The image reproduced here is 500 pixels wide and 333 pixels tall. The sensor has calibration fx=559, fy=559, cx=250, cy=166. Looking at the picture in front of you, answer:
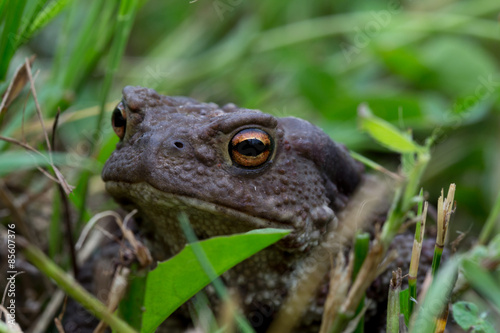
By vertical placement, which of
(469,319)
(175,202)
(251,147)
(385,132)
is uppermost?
(385,132)

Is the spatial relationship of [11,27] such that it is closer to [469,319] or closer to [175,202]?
[175,202]

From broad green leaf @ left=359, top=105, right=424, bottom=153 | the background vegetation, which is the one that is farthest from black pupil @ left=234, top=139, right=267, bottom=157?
the background vegetation

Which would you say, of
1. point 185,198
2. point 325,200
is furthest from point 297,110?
point 185,198

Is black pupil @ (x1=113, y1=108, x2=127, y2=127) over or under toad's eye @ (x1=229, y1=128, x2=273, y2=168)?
over

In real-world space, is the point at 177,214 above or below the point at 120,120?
below

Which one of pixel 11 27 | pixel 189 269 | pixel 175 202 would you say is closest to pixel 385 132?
pixel 189 269

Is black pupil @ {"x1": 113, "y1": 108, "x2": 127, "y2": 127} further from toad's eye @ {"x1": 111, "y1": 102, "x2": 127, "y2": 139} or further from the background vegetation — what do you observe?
the background vegetation

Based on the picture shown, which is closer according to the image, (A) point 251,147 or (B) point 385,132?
(B) point 385,132
